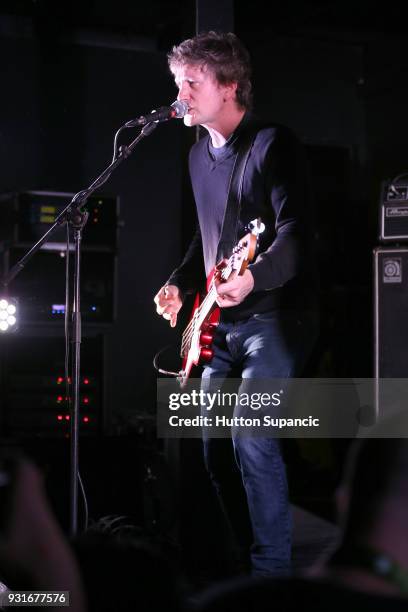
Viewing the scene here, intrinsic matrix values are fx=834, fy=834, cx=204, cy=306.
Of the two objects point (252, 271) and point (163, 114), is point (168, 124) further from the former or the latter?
point (252, 271)

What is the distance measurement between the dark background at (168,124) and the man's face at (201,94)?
98.4 inches

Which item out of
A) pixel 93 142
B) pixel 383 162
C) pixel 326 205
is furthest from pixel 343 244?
pixel 93 142

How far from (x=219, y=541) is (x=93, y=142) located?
120 inches

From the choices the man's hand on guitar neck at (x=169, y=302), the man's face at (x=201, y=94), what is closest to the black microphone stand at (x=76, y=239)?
the man's face at (x=201, y=94)

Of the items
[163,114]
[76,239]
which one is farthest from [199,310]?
[163,114]

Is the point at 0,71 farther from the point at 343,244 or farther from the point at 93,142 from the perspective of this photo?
the point at 343,244

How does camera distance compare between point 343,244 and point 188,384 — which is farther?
point 343,244

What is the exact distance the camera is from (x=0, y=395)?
3.98m

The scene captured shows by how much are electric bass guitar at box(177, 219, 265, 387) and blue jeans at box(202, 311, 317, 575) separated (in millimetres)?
48

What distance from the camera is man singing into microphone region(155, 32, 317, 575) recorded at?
246 centimetres

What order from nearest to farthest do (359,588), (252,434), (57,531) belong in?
(359,588), (57,531), (252,434)

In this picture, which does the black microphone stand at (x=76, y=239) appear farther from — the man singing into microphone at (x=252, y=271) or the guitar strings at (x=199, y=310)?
the guitar strings at (x=199, y=310)

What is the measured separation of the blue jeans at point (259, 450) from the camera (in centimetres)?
245

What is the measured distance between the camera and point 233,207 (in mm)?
2732
